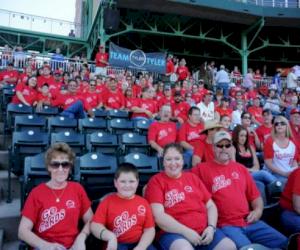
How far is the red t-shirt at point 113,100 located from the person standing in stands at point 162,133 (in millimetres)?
2490

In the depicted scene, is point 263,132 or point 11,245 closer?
point 11,245

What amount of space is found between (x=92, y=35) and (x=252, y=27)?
801 centimetres

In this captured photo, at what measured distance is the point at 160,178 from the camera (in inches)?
134

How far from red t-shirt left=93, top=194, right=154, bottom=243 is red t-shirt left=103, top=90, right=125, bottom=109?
19.4ft

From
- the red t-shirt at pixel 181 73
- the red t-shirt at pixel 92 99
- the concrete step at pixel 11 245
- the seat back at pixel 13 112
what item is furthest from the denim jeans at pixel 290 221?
the red t-shirt at pixel 181 73

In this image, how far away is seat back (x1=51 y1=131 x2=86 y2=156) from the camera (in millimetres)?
5348

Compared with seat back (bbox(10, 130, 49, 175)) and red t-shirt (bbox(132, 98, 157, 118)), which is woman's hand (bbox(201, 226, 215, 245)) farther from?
red t-shirt (bbox(132, 98, 157, 118))

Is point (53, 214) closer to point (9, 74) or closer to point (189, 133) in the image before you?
point (189, 133)

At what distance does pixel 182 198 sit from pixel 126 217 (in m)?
0.58

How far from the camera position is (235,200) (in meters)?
3.50

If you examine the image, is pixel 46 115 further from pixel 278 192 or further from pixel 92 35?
pixel 92 35

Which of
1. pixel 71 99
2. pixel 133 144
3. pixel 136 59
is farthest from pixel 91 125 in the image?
pixel 136 59

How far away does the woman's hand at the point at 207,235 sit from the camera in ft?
10.1

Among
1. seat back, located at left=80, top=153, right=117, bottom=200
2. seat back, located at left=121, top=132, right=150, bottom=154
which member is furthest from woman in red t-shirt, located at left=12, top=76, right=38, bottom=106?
seat back, located at left=80, top=153, right=117, bottom=200
